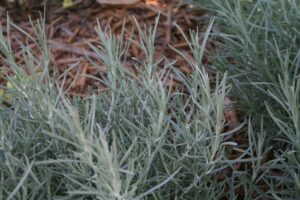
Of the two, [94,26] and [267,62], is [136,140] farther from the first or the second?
[94,26]

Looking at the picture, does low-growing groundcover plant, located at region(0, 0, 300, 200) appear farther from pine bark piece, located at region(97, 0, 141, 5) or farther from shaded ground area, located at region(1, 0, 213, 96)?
pine bark piece, located at region(97, 0, 141, 5)

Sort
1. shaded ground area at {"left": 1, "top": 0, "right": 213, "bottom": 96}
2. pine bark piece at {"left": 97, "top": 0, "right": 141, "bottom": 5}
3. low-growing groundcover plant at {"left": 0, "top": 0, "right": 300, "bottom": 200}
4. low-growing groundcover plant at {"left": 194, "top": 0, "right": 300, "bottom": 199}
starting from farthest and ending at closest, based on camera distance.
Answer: pine bark piece at {"left": 97, "top": 0, "right": 141, "bottom": 5} < shaded ground area at {"left": 1, "top": 0, "right": 213, "bottom": 96} < low-growing groundcover plant at {"left": 194, "top": 0, "right": 300, "bottom": 199} < low-growing groundcover plant at {"left": 0, "top": 0, "right": 300, "bottom": 200}

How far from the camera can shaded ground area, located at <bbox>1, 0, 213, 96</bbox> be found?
2.53m

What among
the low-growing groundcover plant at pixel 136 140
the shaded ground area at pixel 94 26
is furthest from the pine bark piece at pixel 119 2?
the low-growing groundcover plant at pixel 136 140

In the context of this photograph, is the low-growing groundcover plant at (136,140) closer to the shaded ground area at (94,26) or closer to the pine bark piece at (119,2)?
the shaded ground area at (94,26)

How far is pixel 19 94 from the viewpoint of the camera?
1.36m

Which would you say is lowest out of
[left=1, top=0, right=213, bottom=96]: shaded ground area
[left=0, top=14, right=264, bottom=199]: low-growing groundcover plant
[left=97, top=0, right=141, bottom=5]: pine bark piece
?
[left=1, top=0, right=213, bottom=96]: shaded ground area

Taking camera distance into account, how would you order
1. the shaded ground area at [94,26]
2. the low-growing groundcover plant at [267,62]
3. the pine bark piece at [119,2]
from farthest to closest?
the pine bark piece at [119,2], the shaded ground area at [94,26], the low-growing groundcover plant at [267,62]

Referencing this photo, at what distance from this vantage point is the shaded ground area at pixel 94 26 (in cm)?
253

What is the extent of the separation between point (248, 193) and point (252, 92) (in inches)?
17.3

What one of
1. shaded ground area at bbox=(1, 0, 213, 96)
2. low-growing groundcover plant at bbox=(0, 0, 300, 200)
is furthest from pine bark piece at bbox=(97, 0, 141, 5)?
low-growing groundcover plant at bbox=(0, 0, 300, 200)

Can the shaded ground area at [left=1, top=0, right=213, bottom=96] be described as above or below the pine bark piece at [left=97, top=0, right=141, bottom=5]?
below

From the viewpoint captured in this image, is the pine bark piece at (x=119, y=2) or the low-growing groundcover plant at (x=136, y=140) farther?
the pine bark piece at (x=119, y=2)

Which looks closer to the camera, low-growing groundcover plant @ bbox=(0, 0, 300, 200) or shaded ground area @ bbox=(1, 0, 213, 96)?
low-growing groundcover plant @ bbox=(0, 0, 300, 200)
